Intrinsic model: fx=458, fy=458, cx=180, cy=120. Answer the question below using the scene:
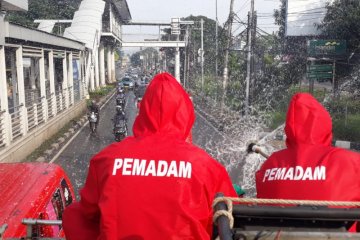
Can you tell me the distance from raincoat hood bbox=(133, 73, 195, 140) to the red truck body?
1978 mm

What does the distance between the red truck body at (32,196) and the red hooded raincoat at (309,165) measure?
2100 millimetres

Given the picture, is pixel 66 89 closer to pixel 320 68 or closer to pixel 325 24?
pixel 320 68

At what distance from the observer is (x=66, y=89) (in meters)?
20.8

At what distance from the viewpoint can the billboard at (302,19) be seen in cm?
3055

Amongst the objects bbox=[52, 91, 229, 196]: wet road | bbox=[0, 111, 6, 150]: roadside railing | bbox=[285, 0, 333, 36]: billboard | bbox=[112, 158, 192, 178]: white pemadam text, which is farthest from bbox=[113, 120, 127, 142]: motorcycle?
bbox=[285, 0, 333, 36]: billboard

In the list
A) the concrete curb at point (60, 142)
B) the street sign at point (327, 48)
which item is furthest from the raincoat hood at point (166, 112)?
the street sign at point (327, 48)

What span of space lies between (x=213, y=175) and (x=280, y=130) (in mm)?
15873

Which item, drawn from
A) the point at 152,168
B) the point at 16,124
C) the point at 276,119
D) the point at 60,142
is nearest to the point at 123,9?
the point at 276,119

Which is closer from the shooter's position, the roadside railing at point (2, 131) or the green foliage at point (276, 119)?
the roadside railing at point (2, 131)

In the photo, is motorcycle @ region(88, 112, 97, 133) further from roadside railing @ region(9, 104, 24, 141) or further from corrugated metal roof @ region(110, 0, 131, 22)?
corrugated metal roof @ region(110, 0, 131, 22)

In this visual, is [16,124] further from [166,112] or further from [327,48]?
[327,48]

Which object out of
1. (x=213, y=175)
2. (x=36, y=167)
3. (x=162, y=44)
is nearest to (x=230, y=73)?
(x=162, y=44)

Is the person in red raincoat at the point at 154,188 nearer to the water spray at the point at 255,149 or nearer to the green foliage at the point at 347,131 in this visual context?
the water spray at the point at 255,149

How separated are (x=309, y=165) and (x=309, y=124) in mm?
282
